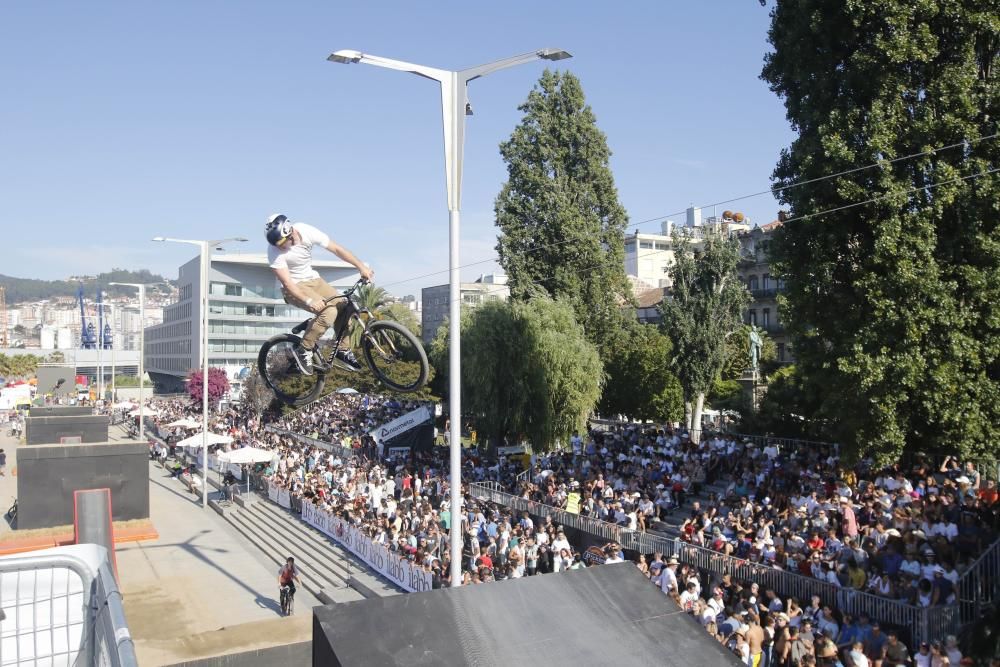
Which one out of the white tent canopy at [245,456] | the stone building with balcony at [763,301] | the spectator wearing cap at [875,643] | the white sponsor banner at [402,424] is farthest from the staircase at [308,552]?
the stone building with balcony at [763,301]

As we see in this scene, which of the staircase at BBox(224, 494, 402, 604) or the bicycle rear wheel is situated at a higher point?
the bicycle rear wheel

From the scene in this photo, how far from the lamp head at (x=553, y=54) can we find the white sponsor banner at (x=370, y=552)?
11.3 m

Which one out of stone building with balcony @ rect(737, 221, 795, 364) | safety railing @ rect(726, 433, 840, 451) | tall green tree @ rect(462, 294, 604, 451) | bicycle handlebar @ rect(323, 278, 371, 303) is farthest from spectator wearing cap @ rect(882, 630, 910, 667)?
stone building with balcony @ rect(737, 221, 795, 364)

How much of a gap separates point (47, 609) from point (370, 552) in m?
18.8

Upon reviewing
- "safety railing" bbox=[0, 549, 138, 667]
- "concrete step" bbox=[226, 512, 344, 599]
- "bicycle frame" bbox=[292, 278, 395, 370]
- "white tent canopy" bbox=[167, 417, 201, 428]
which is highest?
"bicycle frame" bbox=[292, 278, 395, 370]

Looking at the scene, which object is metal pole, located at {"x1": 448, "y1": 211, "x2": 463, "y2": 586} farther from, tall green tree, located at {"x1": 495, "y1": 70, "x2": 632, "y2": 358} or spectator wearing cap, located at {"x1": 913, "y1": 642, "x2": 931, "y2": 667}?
tall green tree, located at {"x1": 495, "y1": 70, "x2": 632, "y2": 358}

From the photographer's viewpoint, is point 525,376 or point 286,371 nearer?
point 286,371

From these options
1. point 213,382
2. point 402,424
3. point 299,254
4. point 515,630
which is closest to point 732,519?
point 299,254

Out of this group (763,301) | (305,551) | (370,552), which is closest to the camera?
(370,552)

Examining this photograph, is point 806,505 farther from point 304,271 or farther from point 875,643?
point 304,271

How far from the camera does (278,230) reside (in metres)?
10.3

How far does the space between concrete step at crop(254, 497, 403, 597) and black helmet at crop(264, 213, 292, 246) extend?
30.1ft

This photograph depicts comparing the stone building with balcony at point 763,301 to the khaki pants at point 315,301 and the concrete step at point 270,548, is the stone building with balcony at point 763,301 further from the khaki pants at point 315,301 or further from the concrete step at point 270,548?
the khaki pants at point 315,301

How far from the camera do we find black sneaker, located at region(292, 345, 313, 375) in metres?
11.1
